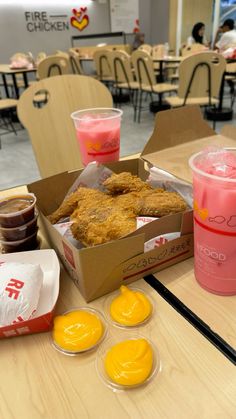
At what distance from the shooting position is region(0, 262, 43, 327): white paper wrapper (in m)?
0.46

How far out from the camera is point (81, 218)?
578 millimetres

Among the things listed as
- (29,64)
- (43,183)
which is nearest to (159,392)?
(43,183)

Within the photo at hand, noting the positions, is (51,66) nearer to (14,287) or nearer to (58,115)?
(58,115)

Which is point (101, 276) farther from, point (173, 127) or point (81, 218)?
point (173, 127)

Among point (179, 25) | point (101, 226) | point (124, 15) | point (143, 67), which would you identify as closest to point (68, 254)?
point (101, 226)

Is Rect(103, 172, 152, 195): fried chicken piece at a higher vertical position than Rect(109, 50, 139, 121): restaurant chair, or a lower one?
higher

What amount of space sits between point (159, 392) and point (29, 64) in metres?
4.92

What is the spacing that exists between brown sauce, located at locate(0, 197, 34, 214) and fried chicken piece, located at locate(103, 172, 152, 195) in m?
0.17

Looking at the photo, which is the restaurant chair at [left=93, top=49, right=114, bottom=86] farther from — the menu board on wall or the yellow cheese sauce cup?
the yellow cheese sauce cup

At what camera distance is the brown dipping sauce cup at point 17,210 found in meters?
0.60

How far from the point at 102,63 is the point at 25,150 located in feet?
7.69

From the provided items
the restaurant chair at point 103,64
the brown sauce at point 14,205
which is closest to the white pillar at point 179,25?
the restaurant chair at point 103,64

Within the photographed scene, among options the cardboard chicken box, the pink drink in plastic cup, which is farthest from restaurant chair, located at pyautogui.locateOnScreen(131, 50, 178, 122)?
the cardboard chicken box

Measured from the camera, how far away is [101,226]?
1.85ft
